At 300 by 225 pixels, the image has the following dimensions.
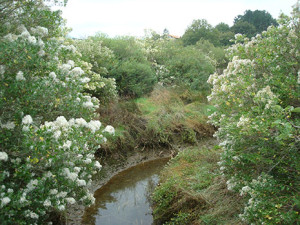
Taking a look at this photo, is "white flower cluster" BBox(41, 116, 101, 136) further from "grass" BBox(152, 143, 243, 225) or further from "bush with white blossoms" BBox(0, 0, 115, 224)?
"grass" BBox(152, 143, 243, 225)

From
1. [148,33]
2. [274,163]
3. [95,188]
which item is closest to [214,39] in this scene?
[148,33]

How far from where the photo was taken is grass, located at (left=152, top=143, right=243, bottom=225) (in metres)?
6.12

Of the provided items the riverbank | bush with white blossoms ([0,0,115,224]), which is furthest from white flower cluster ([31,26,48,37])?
the riverbank

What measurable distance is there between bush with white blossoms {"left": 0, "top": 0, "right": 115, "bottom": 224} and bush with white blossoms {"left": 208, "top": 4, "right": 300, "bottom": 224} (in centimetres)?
261

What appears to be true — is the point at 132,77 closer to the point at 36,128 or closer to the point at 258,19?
the point at 36,128

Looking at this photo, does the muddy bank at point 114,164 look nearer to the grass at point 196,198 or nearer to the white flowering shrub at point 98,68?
the grass at point 196,198

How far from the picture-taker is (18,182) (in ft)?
14.6

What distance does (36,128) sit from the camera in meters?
4.65

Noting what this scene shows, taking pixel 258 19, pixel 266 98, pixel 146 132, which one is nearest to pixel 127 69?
pixel 146 132

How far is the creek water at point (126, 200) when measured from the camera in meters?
7.80

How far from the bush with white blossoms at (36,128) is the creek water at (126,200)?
261cm

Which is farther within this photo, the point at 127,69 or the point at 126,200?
the point at 127,69

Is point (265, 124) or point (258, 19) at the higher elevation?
point (258, 19)

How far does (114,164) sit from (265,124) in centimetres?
779
